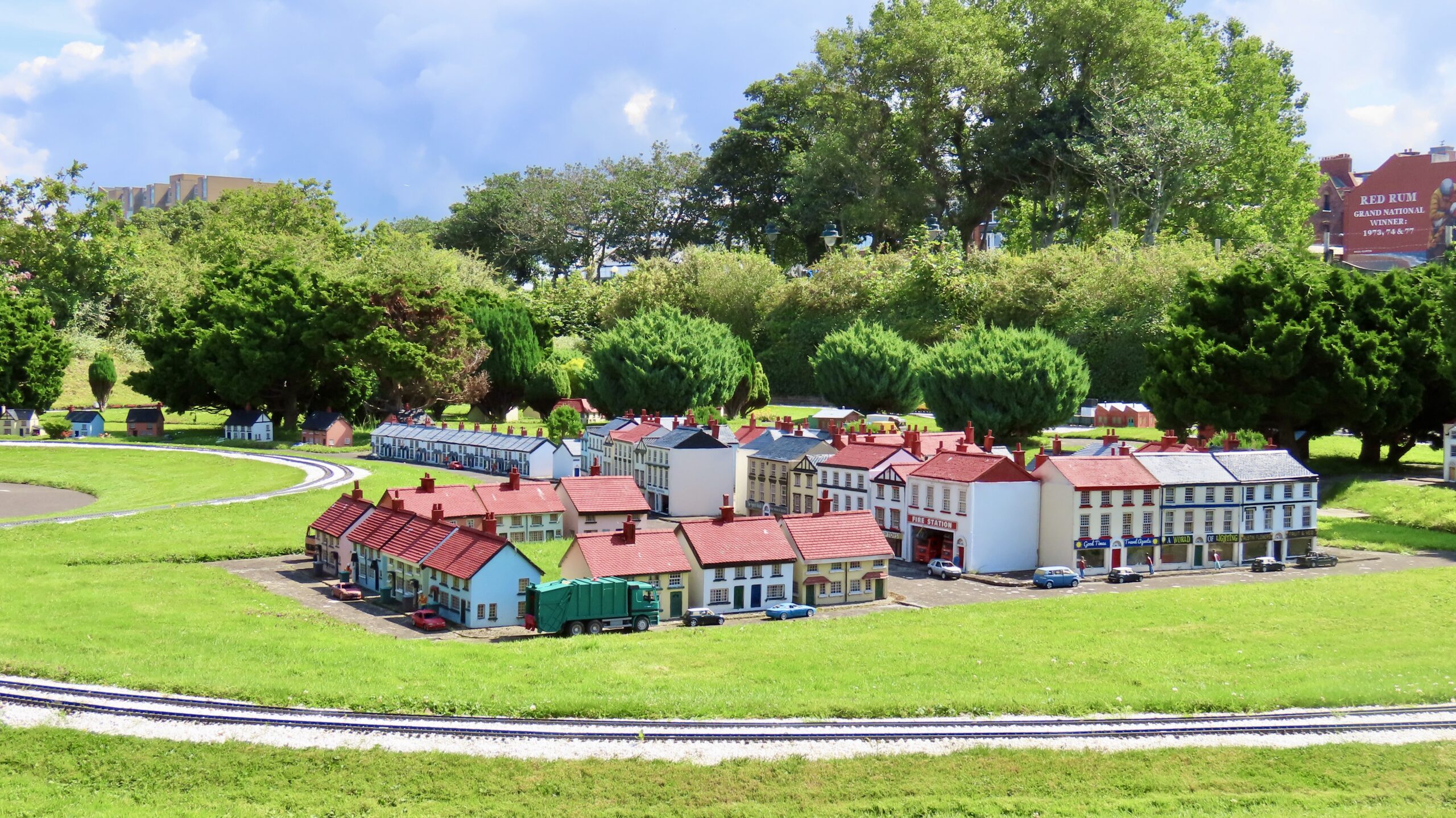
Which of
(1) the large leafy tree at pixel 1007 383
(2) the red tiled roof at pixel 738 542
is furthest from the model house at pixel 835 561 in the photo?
(1) the large leafy tree at pixel 1007 383

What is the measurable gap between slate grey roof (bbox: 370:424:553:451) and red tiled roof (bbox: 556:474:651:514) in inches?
778

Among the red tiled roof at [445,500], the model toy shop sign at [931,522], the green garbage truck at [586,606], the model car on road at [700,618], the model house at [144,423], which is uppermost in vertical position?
the model house at [144,423]

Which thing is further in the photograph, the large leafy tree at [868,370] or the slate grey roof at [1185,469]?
the large leafy tree at [868,370]

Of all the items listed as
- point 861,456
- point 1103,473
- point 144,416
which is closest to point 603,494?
point 861,456

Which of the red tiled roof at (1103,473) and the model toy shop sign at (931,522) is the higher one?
the red tiled roof at (1103,473)

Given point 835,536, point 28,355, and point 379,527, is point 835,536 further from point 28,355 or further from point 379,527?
point 28,355

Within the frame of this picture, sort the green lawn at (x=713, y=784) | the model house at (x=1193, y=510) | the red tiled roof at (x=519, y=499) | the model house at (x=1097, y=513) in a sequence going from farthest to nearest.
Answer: the red tiled roof at (x=519, y=499) → the model house at (x=1193, y=510) → the model house at (x=1097, y=513) → the green lawn at (x=713, y=784)

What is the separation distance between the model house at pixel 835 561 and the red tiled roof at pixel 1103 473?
1078 cm

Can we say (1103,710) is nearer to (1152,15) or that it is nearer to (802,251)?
(1152,15)

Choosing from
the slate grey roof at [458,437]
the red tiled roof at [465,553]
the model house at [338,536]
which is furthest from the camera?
the slate grey roof at [458,437]

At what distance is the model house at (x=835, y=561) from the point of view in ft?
167

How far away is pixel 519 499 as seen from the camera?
198 ft

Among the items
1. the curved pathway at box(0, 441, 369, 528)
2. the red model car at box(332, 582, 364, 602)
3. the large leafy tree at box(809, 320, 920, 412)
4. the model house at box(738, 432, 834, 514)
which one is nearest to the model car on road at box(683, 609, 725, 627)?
the red model car at box(332, 582, 364, 602)

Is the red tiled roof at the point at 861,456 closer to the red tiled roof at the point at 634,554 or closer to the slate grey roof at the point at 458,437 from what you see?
the red tiled roof at the point at 634,554
